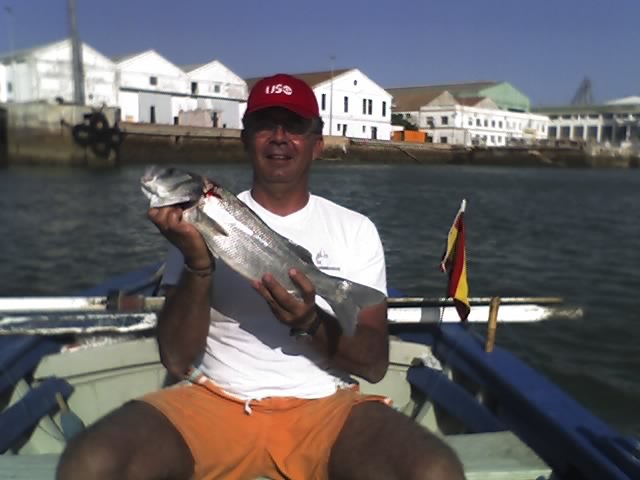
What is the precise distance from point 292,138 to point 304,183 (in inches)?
8.6

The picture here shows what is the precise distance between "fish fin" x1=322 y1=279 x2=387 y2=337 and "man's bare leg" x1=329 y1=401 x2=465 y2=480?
0.41 m

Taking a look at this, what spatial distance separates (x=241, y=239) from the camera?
7.80 ft

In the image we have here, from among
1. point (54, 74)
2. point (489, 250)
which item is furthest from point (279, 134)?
point (54, 74)

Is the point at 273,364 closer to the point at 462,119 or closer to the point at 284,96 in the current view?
the point at 284,96

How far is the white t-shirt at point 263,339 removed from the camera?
2693 mm

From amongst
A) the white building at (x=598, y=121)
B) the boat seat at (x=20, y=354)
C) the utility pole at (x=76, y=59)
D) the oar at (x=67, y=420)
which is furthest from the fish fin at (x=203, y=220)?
the white building at (x=598, y=121)

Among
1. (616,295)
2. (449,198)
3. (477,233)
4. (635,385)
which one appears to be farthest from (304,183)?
(449,198)

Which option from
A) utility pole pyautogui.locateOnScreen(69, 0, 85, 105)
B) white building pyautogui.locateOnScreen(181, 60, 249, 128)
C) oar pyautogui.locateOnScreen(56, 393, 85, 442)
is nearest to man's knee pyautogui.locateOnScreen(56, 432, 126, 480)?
oar pyautogui.locateOnScreen(56, 393, 85, 442)

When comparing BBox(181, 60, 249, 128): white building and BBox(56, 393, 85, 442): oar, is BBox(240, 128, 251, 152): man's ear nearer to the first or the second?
BBox(56, 393, 85, 442): oar

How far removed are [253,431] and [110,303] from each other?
195 cm

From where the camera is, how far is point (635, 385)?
22.1ft

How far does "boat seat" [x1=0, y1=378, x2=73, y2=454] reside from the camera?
326 cm

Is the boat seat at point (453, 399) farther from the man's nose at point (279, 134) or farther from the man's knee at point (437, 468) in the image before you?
the man's nose at point (279, 134)

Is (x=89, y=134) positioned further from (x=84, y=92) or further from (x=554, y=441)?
(x=554, y=441)
